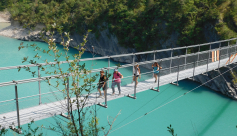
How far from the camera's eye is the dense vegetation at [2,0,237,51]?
59.3 ft

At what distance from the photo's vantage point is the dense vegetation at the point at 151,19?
18.1 meters

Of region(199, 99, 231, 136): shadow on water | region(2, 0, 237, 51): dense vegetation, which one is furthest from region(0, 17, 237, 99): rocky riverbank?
region(199, 99, 231, 136): shadow on water

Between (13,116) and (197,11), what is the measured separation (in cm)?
1617

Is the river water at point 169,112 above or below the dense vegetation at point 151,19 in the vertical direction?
below

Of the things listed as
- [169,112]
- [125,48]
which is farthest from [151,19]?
[169,112]

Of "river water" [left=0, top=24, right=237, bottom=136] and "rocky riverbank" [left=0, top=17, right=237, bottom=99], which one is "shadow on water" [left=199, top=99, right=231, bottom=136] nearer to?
"river water" [left=0, top=24, right=237, bottom=136]

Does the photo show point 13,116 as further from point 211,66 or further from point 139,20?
point 139,20

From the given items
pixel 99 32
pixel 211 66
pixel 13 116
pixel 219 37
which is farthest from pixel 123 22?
pixel 13 116

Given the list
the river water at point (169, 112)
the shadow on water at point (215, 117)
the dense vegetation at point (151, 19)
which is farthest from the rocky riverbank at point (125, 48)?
the shadow on water at point (215, 117)

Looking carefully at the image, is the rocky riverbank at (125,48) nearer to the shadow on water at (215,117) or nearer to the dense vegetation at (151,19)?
the dense vegetation at (151,19)

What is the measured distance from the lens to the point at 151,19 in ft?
71.5

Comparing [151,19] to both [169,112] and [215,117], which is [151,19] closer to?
[169,112]

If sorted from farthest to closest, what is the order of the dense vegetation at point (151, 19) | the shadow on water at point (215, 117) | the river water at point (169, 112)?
1. the dense vegetation at point (151, 19)
2. the shadow on water at point (215, 117)
3. the river water at point (169, 112)

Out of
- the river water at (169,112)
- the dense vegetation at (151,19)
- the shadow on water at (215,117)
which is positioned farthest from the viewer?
the dense vegetation at (151,19)
